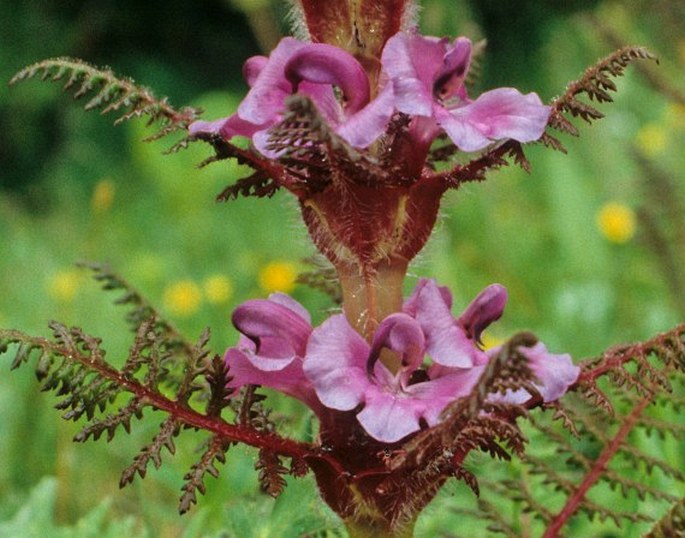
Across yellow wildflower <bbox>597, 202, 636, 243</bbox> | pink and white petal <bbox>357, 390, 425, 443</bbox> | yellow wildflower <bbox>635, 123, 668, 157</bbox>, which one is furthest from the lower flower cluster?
yellow wildflower <bbox>635, 123, 668, 157</bbox>

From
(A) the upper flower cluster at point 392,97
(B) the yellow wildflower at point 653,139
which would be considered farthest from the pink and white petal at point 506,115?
(B) the yellow wildflower at point 653,139

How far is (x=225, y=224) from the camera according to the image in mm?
3916

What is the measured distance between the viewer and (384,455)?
2.80 ft

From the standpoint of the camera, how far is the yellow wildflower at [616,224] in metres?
3.21

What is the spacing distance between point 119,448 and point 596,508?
4.18ft

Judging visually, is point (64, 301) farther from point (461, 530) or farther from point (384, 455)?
point (384, 455)

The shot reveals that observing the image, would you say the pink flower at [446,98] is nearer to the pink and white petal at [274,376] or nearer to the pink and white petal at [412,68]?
the pink and white petal at [412,68]

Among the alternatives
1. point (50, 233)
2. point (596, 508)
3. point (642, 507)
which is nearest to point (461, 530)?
point (642, 507)

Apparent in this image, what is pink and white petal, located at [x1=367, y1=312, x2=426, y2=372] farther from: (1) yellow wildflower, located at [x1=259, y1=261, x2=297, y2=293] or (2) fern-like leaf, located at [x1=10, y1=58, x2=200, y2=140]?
(1) yellow wildflower, located at [x1=259, y1=261, x2=297, y2=293]

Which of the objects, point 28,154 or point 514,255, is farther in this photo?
point 28,154

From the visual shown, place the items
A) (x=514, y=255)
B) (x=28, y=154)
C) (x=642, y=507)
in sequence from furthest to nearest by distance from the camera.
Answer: (x=28, y=154), (x=514, y=255), (x=642, y=507)

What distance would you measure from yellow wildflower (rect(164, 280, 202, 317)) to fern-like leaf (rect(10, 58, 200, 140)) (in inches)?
75.6

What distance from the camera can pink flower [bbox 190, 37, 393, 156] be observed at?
2.58ft

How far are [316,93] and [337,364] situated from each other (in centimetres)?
21
